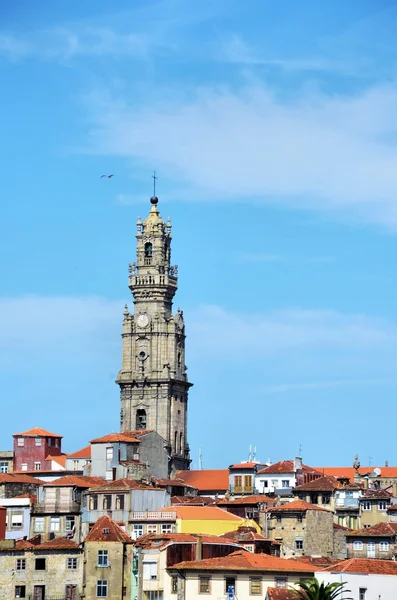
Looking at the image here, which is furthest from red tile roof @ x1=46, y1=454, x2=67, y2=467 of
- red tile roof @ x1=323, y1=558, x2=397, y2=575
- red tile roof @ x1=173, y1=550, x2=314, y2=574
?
red tile roof @ x1=323, y1=558, x2=397, y2=575

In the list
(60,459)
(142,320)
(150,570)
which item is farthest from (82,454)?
(150,570)

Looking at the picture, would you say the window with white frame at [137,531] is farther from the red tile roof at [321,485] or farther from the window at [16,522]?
the red tile roof at [321,485]

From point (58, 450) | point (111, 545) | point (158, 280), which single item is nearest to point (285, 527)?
point (111, 545)

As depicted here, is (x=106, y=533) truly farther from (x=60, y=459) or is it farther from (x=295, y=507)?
(x=60, y=459)

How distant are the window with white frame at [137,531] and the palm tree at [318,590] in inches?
888

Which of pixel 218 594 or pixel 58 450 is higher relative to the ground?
pixel 58 450

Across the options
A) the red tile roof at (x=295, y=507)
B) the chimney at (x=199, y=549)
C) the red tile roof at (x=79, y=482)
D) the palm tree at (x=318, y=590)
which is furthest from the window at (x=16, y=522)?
the palm tree at (x=318, y=590)

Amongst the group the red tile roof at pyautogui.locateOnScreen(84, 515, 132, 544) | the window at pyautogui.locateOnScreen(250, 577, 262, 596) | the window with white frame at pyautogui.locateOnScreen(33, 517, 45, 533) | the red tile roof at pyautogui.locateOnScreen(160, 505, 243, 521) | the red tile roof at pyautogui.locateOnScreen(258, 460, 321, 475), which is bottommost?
→ the window at pyautogui.locateOnScreen(250, 577, 262, 596)

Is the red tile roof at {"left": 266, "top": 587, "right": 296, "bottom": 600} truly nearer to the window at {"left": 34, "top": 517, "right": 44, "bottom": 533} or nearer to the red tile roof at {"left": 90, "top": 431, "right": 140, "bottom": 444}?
the window at {"left": 34, "top": 517, "right": 44, "bottom": 533}

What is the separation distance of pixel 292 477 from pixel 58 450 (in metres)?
30.0

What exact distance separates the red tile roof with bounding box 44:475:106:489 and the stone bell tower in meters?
42.4

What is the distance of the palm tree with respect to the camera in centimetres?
10269

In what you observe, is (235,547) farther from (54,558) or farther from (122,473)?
(122,473)

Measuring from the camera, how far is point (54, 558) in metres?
120
